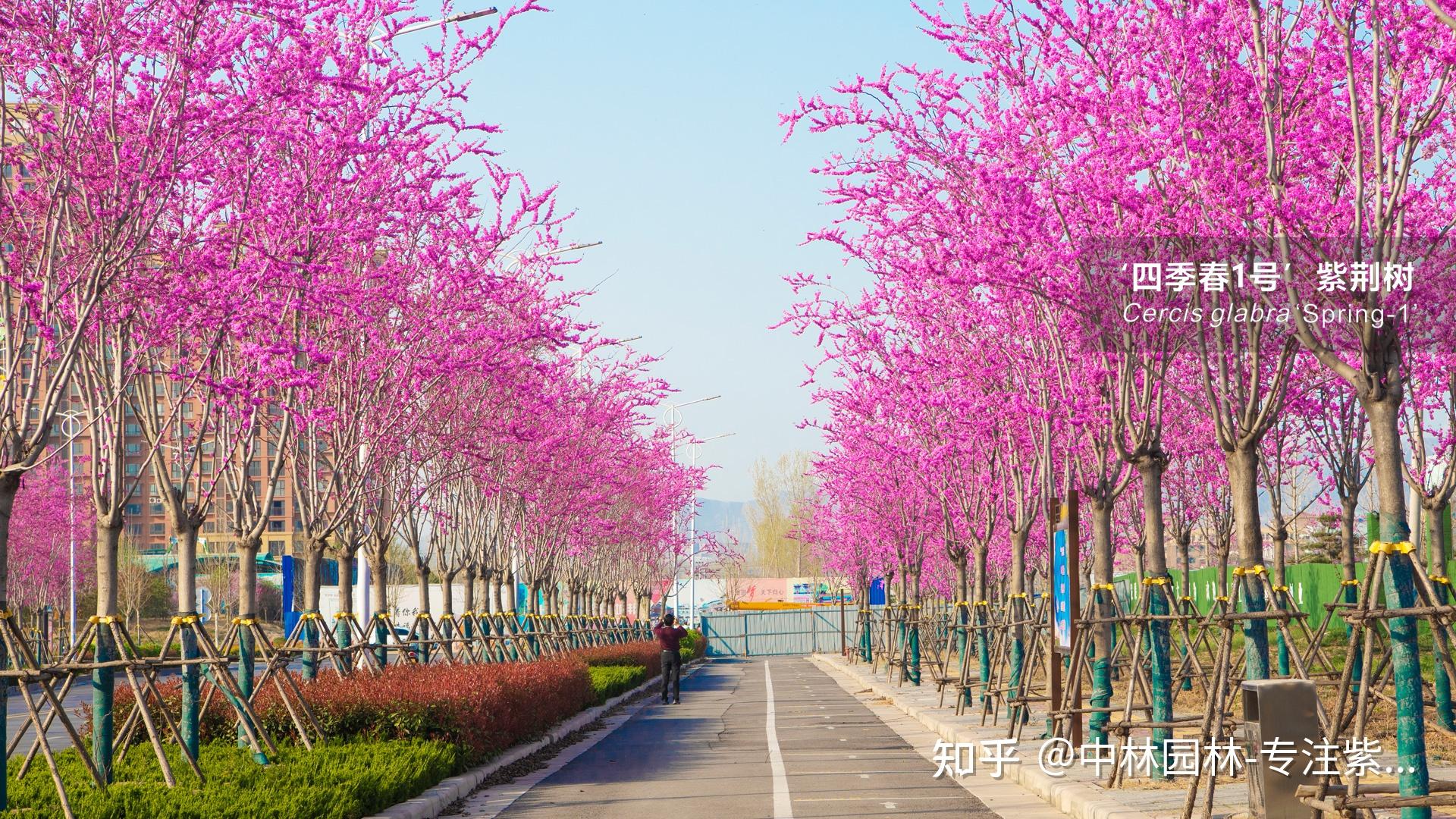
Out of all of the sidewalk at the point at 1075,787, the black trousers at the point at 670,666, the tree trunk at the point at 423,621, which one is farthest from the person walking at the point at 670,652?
the sidewalk at the point at 1075,787

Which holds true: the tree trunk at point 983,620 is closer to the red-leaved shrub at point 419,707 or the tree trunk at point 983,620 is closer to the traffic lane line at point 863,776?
the traffic lane line at point 863,776

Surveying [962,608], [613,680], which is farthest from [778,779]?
[613,680]

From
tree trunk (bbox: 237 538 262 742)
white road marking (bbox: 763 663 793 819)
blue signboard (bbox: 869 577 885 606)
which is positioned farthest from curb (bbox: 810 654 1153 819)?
blue signboard (bbox: 869 577 885 606)

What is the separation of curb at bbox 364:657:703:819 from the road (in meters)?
0.22

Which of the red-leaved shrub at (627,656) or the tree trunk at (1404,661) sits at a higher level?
the tree trunk at (1404,661)

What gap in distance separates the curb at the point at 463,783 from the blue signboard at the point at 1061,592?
19.4 feet

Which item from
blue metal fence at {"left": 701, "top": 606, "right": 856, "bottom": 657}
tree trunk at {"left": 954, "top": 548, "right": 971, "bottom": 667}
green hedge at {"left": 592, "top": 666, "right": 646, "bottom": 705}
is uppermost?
tree trunk at {"left": 954, "top": 548, "right": 971, "bottom": 667}

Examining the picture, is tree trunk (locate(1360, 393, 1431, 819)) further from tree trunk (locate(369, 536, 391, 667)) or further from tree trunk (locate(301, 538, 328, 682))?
tree trunk (locate(369, 536, 391, 667))

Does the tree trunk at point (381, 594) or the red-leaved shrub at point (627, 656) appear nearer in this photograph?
the tree trunk at point (381, 594)

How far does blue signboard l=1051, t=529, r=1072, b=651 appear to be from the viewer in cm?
1538

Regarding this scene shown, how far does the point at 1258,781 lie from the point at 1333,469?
18.9 m

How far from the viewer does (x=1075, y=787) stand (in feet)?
43.8

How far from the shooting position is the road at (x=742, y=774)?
1366 cm

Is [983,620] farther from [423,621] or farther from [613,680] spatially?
[613,680]
